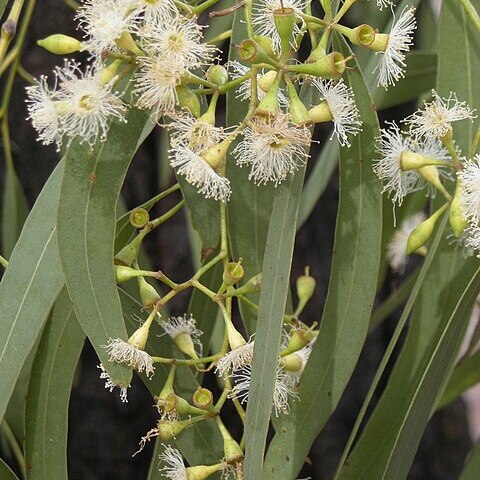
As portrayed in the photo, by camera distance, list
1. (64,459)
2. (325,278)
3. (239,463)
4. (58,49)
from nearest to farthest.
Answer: (58,49), (239,463), (64,459), (325,278)

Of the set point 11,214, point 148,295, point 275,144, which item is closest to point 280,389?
point 148,295

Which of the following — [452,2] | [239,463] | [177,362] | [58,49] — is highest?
[452,2]

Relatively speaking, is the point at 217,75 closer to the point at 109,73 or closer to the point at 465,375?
the point at 109,73

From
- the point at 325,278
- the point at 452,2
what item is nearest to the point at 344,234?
the point at 452,2

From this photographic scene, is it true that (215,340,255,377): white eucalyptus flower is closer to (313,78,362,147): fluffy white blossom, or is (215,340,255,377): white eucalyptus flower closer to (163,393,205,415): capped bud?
(163,393,205,415): capped bud

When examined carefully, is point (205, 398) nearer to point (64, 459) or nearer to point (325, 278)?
point (64, 459)

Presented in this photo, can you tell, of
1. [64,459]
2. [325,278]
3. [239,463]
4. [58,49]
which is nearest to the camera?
[58,49]
